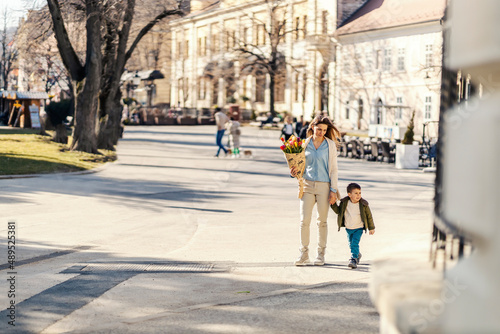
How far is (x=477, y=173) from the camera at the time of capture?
1482 millimetres

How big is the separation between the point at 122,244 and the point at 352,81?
4655cm

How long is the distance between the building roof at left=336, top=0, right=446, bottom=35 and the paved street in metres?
29.2

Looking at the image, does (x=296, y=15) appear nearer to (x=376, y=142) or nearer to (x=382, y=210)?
(x=376, y=142)

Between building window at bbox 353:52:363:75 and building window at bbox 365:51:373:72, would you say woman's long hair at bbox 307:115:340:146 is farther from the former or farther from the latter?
building window at bbox 365:51:373:72

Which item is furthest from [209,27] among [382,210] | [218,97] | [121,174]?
[382,210]

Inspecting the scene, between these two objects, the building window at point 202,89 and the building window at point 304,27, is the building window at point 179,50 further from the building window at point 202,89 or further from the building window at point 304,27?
the building window at point 304,27

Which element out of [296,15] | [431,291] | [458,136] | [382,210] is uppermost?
[296,15]

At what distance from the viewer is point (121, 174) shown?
67.4ft

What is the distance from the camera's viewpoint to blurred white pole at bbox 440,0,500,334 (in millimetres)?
1450

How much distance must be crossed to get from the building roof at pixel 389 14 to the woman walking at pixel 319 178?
118ft

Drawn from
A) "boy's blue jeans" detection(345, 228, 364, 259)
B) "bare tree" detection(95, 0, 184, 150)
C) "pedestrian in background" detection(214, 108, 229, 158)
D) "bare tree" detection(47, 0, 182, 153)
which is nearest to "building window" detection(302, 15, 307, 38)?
"bare tree" detection(95, 0, 184, 150)

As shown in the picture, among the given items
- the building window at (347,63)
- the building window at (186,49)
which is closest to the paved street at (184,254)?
the building window at (347,63)

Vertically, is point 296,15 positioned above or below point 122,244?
above

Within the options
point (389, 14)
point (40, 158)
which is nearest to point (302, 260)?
point (40, 158)
